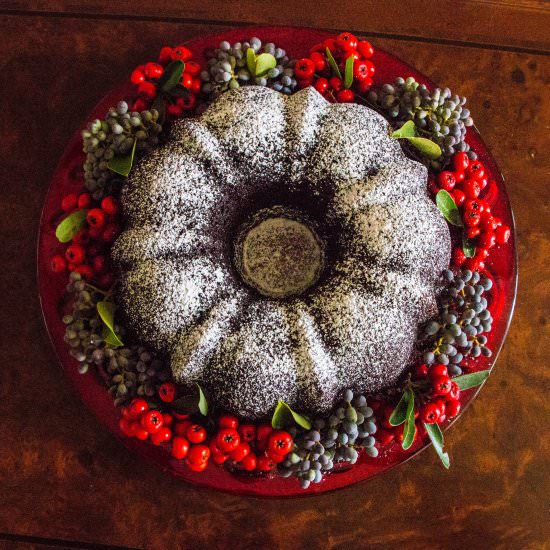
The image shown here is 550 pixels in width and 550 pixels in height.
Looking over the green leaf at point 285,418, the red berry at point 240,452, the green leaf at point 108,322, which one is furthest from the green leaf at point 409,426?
the green leaf at point 108,322

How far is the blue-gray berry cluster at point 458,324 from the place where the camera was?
1.11 meters

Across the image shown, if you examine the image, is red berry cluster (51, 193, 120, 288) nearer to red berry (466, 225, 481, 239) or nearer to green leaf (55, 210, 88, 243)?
green leaf (55, 210, 88, 243)

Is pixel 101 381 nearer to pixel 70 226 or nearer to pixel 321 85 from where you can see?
pixel 70 226

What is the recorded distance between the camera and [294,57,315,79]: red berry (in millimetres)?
1149

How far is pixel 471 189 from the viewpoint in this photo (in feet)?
3.77

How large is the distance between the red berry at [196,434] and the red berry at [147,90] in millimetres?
613

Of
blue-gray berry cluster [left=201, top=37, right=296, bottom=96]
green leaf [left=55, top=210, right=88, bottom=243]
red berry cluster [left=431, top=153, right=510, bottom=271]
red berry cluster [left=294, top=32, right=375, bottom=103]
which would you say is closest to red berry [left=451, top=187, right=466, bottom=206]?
red berry cluster [left=431, top=153, right=510, bottom=271]

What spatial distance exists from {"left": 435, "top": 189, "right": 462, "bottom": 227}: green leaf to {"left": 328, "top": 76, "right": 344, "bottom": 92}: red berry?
0.93 ft

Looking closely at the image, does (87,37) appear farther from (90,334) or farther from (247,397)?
(247,397)

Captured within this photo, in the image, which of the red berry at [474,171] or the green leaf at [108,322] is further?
the red berry at [474,171]

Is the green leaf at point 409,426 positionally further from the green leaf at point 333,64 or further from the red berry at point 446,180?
the green leaf at point 333,64

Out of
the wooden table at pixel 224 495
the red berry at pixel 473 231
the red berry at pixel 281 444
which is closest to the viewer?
the red berry at pixel 281 444

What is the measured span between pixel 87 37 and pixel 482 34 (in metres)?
0.91

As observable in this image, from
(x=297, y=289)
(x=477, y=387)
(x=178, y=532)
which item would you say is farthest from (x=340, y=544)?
(x=297, y=289)
